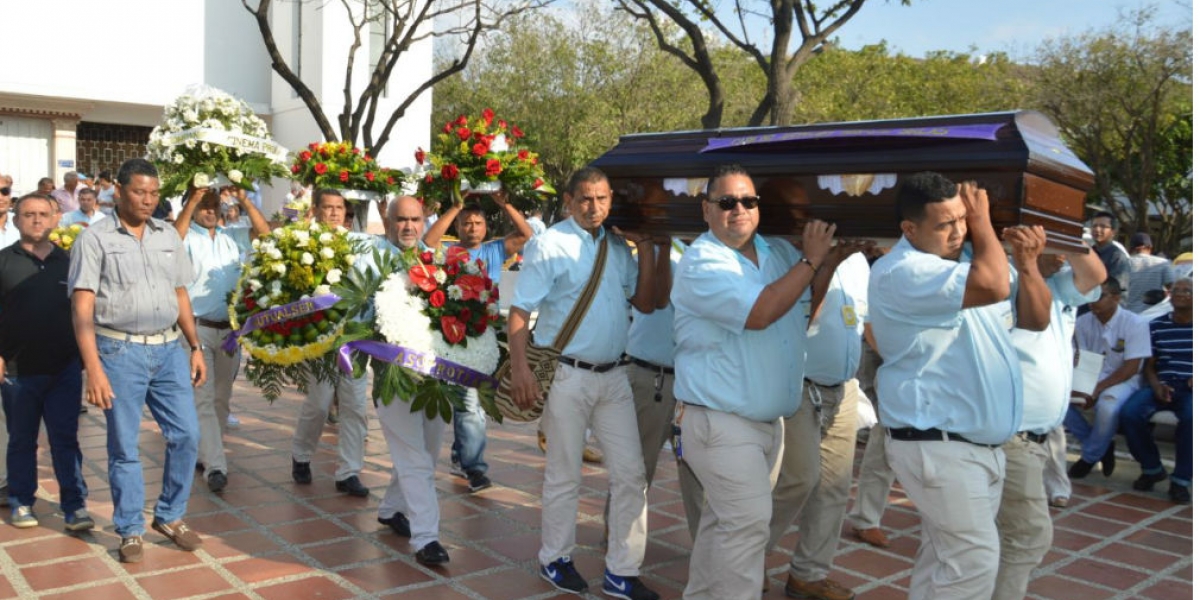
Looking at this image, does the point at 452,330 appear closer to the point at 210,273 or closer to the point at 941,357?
the point at 210,273

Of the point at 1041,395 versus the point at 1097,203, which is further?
the point at 1097,203

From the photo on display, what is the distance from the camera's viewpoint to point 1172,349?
26.9 feet

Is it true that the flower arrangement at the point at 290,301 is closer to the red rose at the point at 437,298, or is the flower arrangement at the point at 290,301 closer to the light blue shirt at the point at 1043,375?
the red rose at the point at 437,298

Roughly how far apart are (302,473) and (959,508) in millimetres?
4722

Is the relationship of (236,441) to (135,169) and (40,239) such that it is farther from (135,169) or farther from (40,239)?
(135,169)

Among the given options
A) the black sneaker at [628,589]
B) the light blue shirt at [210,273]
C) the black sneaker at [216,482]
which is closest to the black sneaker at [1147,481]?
the black sneaker at [628,589]

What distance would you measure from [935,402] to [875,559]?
7.55 feet

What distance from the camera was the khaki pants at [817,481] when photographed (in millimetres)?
5113

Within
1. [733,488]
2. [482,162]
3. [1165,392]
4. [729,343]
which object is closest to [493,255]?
[482,162]

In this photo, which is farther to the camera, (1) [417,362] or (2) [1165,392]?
(2) [1165,392]

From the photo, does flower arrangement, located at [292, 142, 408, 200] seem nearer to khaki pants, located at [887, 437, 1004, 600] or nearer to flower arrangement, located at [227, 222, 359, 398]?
flower arrangement, located at [227, 222, 359, 398]

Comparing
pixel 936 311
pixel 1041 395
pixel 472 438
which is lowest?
pixel 472 438

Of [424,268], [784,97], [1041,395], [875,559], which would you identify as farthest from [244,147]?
[784,97]

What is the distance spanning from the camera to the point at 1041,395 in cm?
444
